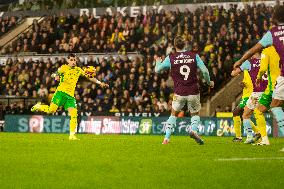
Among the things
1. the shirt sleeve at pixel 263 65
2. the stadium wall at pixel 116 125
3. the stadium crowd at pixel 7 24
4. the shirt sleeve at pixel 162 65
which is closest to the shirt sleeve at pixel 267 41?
the shirt sleeve at pixel 263 65

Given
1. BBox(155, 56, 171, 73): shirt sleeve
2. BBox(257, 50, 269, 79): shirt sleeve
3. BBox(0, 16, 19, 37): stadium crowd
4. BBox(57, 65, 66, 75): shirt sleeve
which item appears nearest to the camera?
BBox(257, 50, 269, 79): shirt sleeve

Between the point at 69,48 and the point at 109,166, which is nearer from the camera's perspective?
the point at 109,166

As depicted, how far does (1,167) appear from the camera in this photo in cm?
950

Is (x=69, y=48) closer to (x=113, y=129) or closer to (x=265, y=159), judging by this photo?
(x=113, y=129)

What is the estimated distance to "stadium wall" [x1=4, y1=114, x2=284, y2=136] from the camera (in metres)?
28.4

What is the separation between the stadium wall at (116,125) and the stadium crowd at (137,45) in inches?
27.0

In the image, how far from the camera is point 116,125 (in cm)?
3083

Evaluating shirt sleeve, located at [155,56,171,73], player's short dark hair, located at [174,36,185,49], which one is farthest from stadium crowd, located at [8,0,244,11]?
player's short dark hair, located at [174,36,185,49]

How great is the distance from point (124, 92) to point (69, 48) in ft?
24.6

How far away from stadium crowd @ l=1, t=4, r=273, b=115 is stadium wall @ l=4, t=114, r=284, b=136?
69 cm

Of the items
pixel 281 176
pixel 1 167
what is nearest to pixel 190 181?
pixel 281 176

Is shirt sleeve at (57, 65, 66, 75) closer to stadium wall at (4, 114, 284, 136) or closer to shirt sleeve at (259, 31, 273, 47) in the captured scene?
stadium wall at (4, 114, 284, 136)

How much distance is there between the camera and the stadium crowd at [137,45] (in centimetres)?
3081

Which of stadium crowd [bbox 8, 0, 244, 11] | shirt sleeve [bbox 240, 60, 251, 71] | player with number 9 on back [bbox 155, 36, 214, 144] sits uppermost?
stadium crowd [bbox 8, 0, 244, 11]
